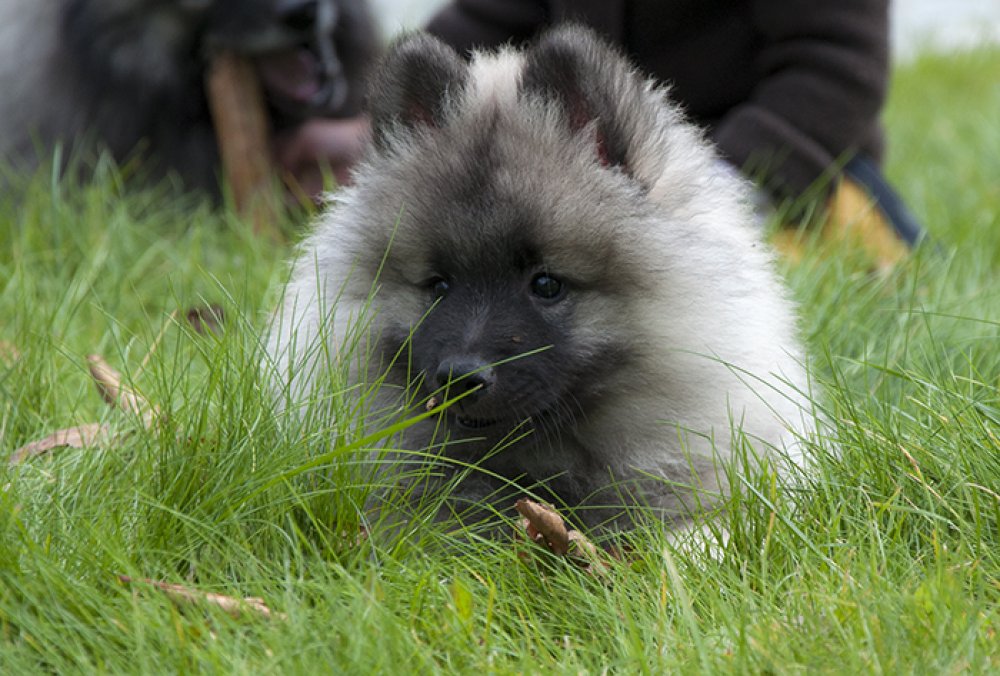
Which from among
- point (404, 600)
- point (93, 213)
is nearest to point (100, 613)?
point (404, 600)

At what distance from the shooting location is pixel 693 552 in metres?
2.18

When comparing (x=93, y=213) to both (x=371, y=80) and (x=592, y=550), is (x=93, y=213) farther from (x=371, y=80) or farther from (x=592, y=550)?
(x=592, y=550)

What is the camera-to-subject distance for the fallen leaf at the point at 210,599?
1.96 m

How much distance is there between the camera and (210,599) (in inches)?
77.7

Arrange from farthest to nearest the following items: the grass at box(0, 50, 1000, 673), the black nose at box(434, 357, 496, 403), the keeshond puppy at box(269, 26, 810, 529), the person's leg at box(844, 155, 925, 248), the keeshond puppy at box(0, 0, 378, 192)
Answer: the keeshond puppy at box(0, 0, 378, 192), the person's leg at box(844, 155, 925, 248), the keeshond puppy at box(269, 26, 810, 529), the black nose at box(434, 357, 496, 403), the grass at box(0, 50, 1000, 673)

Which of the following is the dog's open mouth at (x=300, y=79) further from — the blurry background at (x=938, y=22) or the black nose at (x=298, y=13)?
the blurry background at (x=938, y=22)

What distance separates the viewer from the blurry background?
8.48 m

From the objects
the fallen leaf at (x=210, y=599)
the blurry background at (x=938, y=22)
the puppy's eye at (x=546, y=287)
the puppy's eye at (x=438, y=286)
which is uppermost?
the blurry background at (x=938, y=22)

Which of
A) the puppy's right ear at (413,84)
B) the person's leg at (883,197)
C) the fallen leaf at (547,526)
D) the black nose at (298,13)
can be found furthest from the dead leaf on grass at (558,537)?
the black nose at (298,13)

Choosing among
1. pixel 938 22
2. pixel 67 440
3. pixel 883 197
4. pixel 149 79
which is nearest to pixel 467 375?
pixel 67 440

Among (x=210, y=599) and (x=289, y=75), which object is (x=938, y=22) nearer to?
(x=289, y=75)

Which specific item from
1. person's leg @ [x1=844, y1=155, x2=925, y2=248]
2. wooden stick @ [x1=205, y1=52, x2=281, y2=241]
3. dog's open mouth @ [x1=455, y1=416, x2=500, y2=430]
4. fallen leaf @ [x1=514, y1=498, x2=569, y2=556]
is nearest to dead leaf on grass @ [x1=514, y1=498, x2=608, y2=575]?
fallen leaf @ [x1=514, y1=498, x2=569, y2=556]

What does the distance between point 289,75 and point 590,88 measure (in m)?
2.86

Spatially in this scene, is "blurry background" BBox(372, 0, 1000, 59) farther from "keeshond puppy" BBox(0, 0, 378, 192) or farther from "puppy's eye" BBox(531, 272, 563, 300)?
"puppy's eye" BBox(531, 272, 563, 300)
